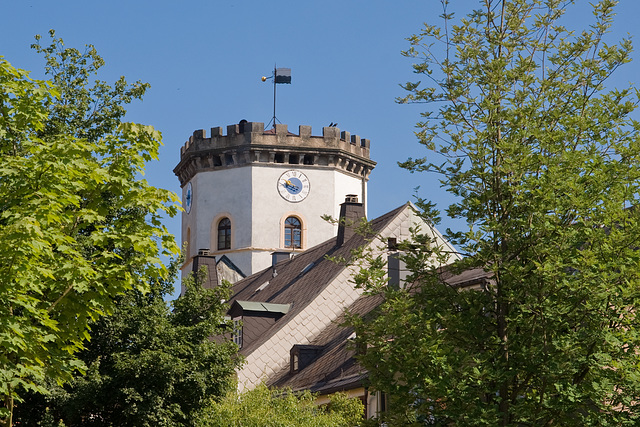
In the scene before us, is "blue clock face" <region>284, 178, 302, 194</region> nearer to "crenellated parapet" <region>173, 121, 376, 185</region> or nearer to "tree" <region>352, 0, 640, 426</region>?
"crenellated parapet" <region>173, 121, 376, 185</region>

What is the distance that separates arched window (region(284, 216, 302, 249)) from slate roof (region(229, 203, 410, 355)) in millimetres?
13748

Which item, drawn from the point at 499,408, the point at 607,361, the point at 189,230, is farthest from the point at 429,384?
the point at 189,230

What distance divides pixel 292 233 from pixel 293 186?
334 cm

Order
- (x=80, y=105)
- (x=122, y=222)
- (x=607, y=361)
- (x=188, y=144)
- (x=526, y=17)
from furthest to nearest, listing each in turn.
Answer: (x=188, y=144) < (x=80, y=105) < (x=526, y=17) < (x=122, y=222) < (x=607, y=361)

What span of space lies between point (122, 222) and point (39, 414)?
9969mm

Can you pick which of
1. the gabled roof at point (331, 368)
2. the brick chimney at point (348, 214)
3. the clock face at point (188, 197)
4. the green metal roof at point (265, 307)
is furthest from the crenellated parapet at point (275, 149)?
the gabled roof at point (331, 368)

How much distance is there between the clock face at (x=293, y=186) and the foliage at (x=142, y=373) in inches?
1942

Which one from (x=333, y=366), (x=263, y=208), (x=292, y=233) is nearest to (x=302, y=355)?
(x=333, y=366)

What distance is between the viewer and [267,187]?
2970 inches

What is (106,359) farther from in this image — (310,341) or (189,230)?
(189,230)

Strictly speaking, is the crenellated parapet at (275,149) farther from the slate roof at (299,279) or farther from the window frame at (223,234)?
the slate roof at (299,279)

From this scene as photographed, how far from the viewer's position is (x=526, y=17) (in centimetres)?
1719

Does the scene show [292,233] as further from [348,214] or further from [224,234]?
[348,214]

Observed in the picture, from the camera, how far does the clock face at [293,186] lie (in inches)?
2955
